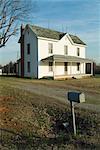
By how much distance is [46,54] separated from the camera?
40656mm

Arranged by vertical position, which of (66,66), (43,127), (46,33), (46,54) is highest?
(46,33)

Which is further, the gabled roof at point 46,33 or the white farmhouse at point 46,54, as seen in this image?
the gabled roof at point 46,33

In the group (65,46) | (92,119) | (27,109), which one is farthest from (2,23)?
(65,46)

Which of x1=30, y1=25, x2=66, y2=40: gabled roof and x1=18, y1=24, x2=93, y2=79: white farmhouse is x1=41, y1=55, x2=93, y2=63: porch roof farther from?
x1=30, y1=25, x2=66, y2=40: gabled roof

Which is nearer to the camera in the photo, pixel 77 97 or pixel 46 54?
pixel 77 97

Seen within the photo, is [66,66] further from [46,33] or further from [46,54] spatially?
[46,33]

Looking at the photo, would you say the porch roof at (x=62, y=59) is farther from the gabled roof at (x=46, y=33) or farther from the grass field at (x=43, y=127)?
the grass field at (x=43, y=127)

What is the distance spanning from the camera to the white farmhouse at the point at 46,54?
130 feet

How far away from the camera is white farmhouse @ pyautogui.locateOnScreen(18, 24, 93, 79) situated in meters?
39.5

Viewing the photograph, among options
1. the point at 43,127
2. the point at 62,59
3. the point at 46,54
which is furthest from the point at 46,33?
the point at 43,127

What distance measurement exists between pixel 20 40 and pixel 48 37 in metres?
4.71

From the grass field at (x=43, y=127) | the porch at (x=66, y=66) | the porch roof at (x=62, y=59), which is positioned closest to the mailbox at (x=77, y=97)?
the grass field at (x=43, y=127)

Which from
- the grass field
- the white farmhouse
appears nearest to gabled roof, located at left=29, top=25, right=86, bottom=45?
the white farmhouse

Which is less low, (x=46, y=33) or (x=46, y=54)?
(x=46, y=33)
